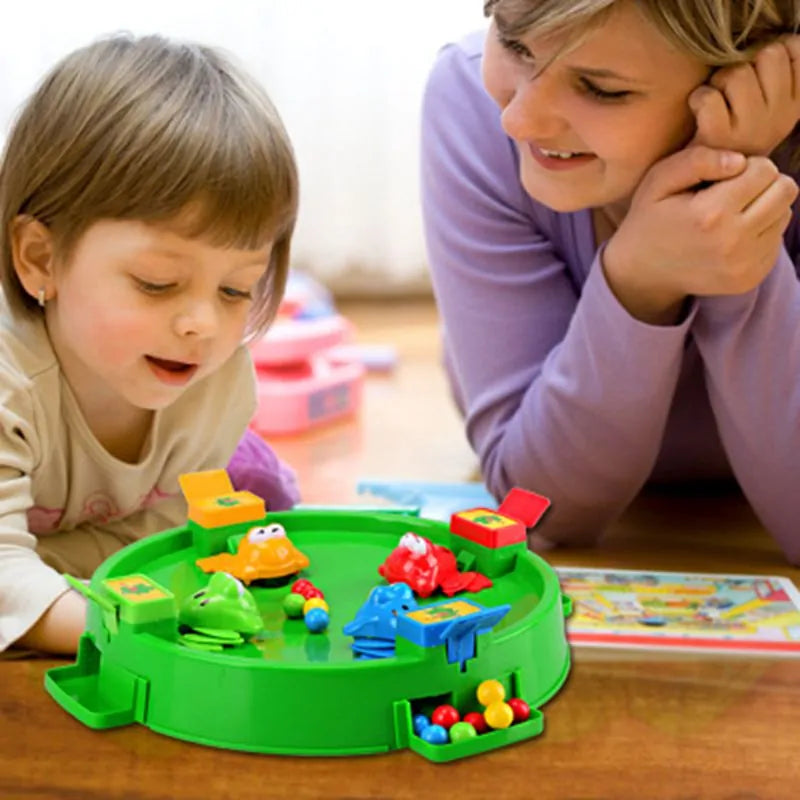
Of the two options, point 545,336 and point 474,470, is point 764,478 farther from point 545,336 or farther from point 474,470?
point 474,470

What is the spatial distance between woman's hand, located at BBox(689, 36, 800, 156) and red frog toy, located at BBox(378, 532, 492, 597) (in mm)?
388

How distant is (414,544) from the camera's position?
0.91 metres

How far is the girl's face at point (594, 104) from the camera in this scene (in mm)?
974

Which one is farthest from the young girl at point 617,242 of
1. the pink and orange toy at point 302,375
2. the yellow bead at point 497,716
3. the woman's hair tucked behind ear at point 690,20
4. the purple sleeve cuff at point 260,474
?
the pink and orange toy at point 302,375

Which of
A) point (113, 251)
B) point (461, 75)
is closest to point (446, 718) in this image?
point (113, 251)

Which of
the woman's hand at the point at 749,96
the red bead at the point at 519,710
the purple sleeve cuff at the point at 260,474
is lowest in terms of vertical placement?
the purple sleeve cuff at the point at 260,474

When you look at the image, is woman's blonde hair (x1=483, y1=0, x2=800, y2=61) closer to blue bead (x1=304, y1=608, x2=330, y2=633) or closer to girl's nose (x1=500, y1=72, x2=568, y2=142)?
girl's nose (x1=500, y1=72, x2=568, y2=142)

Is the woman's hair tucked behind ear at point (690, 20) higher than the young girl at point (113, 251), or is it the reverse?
the woman's hair tucked behind ear at point (690, 20)

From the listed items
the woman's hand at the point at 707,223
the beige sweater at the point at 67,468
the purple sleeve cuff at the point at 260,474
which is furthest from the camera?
the purple sleeve cuff at the point at 260,474

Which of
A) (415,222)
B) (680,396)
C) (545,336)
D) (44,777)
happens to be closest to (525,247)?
(545,336)

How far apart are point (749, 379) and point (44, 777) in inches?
25.7

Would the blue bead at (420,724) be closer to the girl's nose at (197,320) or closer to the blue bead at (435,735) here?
the blue bead at (435,735)

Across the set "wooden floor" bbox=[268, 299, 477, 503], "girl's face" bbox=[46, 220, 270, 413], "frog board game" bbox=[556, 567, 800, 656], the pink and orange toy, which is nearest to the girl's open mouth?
"girl's face" bbox=[46, 220, 270, 413]

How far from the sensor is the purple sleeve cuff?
1268mm
